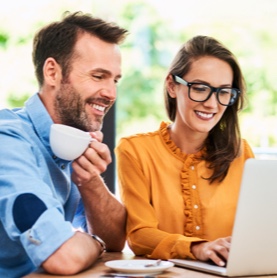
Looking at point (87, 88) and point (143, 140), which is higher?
point (87, 88)

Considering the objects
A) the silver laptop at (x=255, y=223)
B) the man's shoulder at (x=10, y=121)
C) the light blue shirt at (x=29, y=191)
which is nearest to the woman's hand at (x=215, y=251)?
the silver laptop at (x=255, y=223)

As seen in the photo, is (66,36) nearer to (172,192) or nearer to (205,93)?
(205,93)

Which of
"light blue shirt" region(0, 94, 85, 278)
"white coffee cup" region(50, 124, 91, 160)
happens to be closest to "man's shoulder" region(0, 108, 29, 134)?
"light blue shirt" region(0, 94, 85, 278)

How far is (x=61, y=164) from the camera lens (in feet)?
→ 7.07

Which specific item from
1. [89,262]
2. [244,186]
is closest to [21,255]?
[89,262]

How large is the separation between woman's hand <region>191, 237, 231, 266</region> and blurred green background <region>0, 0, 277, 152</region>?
4.54 feet

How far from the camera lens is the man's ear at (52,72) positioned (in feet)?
7.28

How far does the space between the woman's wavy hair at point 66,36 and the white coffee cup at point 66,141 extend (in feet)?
0.79

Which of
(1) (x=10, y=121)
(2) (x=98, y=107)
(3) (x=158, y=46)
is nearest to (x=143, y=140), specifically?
(2) (x=98, y=107)

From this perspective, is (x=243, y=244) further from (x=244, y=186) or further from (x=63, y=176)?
(x=63, y=176)

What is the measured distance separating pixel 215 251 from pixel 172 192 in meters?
0.41

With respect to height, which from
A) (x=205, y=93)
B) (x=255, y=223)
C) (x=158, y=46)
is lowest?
(x=255, y=223)

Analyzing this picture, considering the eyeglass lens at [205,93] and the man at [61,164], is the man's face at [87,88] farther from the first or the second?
the eyeglass lens at [205,93]

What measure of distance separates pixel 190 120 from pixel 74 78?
428mm
